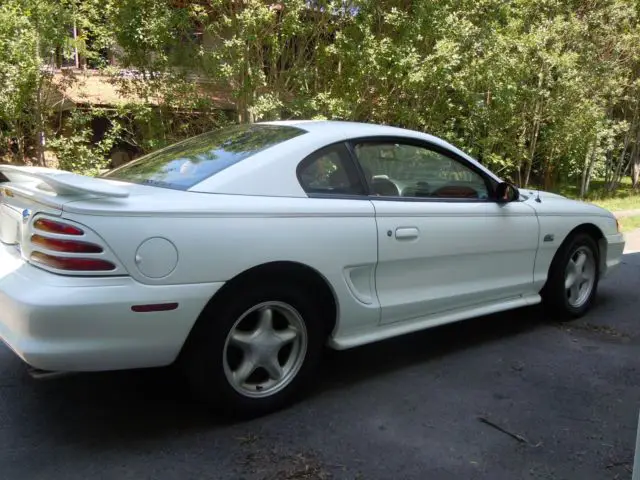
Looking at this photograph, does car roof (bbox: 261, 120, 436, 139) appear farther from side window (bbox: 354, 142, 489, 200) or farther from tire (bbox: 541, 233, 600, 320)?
tire (bbox: 541, 233, 600, 320)

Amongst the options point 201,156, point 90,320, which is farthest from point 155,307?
point 201,156

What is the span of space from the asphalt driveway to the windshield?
1.22 meters

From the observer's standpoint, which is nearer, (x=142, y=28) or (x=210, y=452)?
(x=210, y=452)

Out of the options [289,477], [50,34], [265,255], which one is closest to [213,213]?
[265,255]

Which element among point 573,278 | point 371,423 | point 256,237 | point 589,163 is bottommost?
point 371,423

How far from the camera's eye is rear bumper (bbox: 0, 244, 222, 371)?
260 centimetres

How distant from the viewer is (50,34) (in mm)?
9758

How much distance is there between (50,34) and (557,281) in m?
8.74

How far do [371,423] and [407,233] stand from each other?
1.15 meters

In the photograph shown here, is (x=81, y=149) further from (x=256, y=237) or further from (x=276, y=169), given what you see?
(x=256, y=237)

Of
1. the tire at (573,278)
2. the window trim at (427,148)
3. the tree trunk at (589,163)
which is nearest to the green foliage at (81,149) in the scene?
the window trim at (427,148)

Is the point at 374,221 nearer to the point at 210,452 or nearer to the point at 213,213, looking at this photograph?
the point at 213,213

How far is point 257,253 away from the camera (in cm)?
304

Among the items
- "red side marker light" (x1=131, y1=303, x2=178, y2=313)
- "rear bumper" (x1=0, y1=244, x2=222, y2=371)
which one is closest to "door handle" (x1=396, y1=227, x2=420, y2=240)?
"rear bumper" (x1=0, y1=244, x2=222, y2=371)
